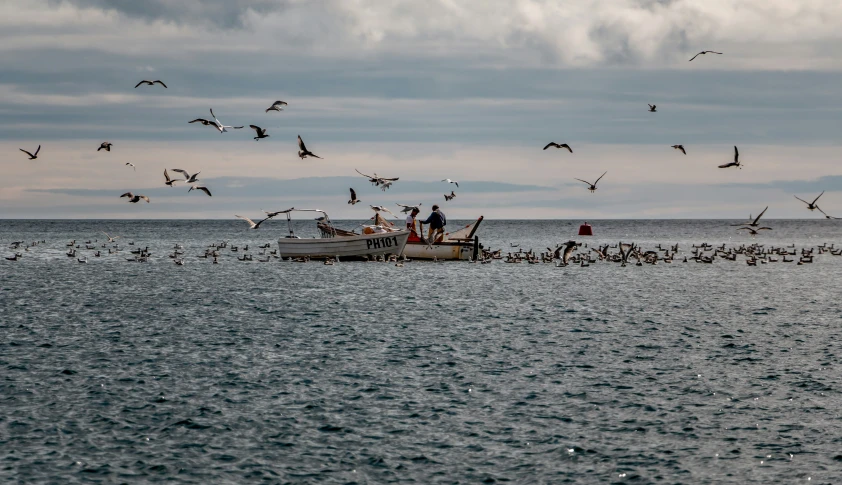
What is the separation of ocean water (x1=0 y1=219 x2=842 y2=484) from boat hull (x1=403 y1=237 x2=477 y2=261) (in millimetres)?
18752

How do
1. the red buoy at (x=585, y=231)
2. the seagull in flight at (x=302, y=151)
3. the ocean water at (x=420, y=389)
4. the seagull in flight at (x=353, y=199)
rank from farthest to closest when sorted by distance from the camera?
the red buoy at (x=585, y=231)
the seagull in flight at (x=353, y=199)
the seagull in flight at (x=302, y=151)
the ocean water at (x=420, y=389)

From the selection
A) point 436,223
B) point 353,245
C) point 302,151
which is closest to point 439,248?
point 436,223

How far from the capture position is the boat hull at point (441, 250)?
206 ft

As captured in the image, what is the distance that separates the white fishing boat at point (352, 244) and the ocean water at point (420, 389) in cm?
1793

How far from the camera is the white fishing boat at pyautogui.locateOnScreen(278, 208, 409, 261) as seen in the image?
2431 inches

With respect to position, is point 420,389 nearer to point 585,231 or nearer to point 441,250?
point 441,250

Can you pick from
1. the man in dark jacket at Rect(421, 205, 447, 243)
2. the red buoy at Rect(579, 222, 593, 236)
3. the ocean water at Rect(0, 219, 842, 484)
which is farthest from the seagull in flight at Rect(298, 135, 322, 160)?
the red buoy at Rect(579, 222, 593, 236)

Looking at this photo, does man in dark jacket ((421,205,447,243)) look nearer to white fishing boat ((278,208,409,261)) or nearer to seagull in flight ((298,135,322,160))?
white fishing boat ((278,208,409,261))

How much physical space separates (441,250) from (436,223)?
401 centimetres

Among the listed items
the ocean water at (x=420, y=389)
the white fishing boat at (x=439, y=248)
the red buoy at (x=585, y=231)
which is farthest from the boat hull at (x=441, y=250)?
the red buoy at (x=585, y=231)

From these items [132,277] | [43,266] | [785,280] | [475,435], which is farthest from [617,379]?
[43,266]

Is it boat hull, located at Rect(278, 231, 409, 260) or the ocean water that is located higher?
boat hull, located at Rect(278, 231, 409, 260)

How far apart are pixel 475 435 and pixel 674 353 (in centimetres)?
1156

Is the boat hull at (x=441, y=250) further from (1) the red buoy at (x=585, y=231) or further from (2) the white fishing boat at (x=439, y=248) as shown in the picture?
(1) the red buoy at (x=585, y=231)
